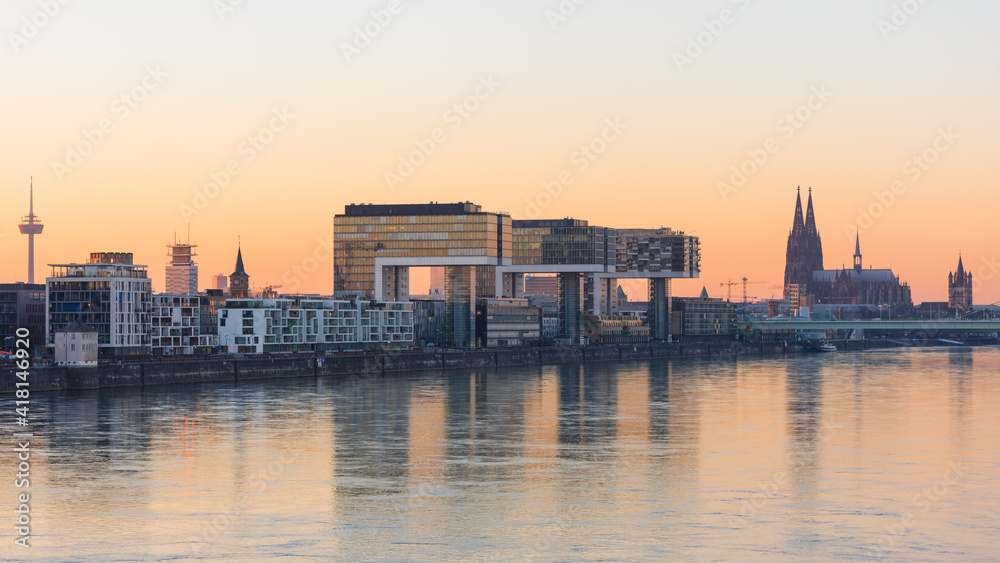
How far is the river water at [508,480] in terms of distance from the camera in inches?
1518

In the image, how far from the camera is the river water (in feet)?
127

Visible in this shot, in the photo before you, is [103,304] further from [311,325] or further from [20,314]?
[311,325]

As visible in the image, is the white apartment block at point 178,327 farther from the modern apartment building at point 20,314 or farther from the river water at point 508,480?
the river water at point 508,480

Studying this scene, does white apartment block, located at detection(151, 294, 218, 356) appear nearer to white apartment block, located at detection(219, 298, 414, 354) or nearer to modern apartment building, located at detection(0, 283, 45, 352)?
white apartment block, located at detection(219, 298, 414, 354)

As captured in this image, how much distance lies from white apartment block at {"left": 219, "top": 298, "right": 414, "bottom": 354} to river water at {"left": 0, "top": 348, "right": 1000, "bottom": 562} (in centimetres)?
5709

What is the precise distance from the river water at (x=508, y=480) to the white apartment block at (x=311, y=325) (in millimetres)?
57085

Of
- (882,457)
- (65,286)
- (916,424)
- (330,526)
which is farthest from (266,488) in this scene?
(65,286)

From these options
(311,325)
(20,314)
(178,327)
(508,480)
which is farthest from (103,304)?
(508,480)

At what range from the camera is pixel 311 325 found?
170000mm

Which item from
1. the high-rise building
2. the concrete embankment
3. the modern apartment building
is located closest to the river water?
the concrete embankment

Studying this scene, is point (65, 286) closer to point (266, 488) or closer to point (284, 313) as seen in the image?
point (284, 313)

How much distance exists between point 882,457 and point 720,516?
19.2m

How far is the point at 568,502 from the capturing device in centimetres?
4597

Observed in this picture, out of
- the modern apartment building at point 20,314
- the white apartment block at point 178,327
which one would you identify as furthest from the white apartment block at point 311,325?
the modern apartment building at point 20,314
